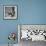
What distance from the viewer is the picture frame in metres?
4.84

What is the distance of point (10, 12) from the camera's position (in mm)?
4863

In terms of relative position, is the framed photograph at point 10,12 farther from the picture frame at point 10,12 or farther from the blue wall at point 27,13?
the blue wall at point 27,13

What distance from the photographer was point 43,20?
4875mm

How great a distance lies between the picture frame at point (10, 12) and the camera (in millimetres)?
4836

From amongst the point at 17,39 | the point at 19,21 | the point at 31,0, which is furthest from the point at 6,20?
the point at 31,0

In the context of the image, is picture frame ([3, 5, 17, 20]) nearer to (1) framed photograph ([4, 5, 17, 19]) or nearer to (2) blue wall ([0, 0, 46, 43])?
(1) framed photograph ([4, 5, 17, 19])

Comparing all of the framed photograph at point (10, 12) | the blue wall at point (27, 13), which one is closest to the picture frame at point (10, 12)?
the framed photograph at point (10, 12)

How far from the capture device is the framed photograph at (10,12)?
484 cm

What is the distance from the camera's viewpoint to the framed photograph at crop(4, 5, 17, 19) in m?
4.84

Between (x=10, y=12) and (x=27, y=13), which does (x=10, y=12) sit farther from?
(x=27, y=13)

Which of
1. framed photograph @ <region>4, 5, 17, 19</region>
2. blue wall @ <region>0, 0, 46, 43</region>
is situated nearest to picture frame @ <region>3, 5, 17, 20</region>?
framed photograph @ <region>4, 5, 17, 19</region>

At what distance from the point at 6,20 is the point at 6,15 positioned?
18cm

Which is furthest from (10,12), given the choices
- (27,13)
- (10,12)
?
(27,13)

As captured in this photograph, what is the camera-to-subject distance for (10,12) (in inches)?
191
